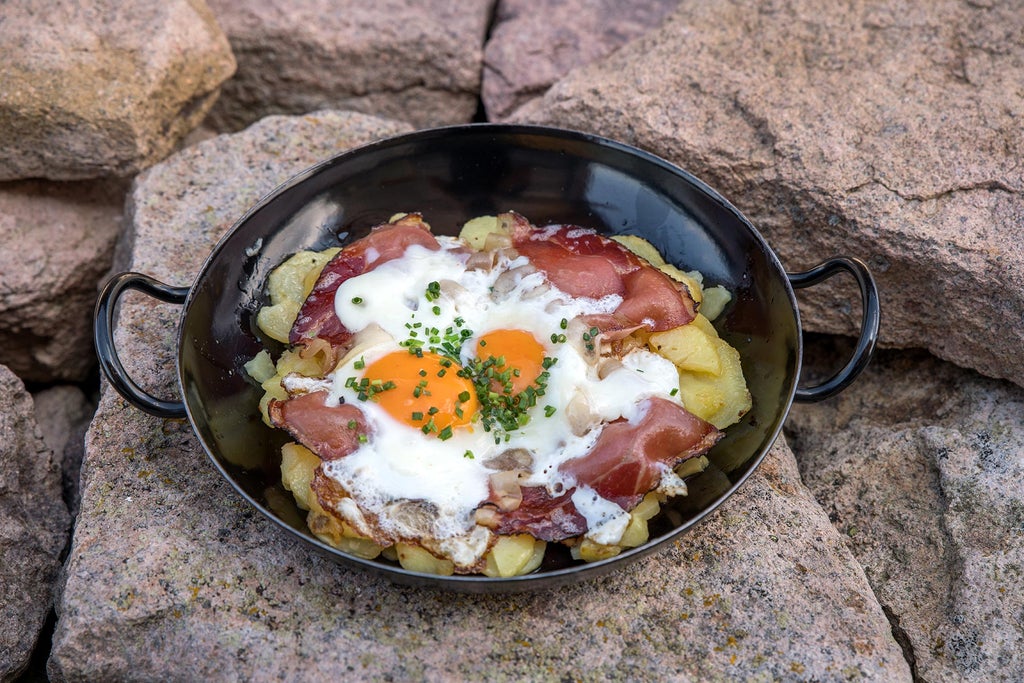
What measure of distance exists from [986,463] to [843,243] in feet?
3.26

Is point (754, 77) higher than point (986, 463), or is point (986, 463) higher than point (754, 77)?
point (754, 77)

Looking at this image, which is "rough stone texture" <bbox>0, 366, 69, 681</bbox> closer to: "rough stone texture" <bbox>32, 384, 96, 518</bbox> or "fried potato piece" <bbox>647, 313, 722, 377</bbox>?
"rough stone texture" <bbox>32, 384, 96, 518</bbox>

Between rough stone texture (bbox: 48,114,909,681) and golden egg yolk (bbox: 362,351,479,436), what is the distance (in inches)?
21.2

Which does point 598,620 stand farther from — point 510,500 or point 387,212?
point 387,212

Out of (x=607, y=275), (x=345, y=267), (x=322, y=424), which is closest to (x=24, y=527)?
(x=322, y=424)

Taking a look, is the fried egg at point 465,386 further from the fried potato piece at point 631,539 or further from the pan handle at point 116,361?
the pan handle at point 116,361

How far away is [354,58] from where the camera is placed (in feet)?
16.0

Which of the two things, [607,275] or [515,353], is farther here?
[607,275]

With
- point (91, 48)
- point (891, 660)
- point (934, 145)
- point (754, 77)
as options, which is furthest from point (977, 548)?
point (91, 48)

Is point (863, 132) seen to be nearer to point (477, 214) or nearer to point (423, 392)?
point (477, 214)

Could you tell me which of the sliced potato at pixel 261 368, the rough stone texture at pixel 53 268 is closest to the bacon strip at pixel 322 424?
the sliced potato at pixel 261 368

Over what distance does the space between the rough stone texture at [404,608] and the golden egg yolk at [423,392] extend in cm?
54

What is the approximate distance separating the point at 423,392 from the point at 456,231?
1.00 metres

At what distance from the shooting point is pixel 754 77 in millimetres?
3977
